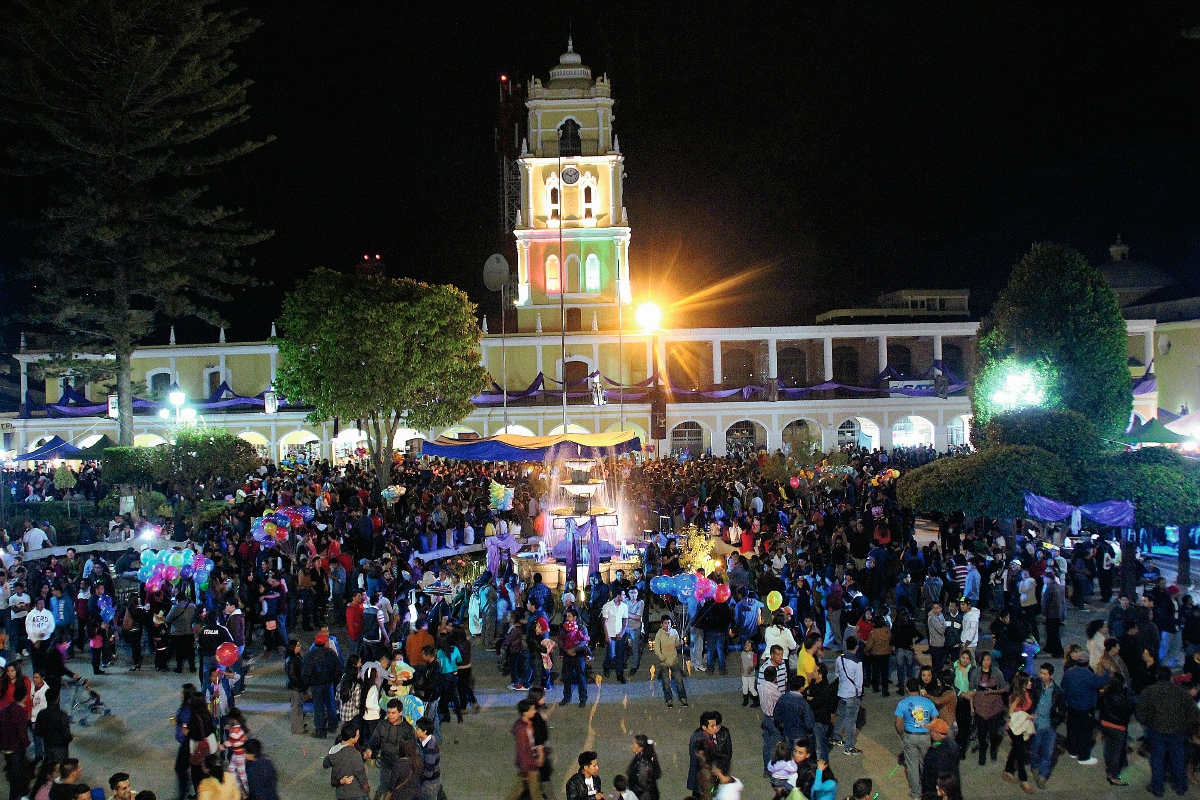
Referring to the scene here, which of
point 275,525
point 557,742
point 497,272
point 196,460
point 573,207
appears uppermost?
point 573,207

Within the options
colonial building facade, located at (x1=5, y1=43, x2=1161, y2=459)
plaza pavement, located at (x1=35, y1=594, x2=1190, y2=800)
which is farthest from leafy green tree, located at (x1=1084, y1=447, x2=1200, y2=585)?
colonial building facade, located at (x1=5, y1=43, x2=1161, y2=459)

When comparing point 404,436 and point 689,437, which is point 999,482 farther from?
point 404,436

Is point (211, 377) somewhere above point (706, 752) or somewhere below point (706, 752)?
above

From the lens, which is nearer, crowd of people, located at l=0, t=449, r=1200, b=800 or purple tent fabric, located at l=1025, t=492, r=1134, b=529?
crowd of people, located at l=0, t=449, r=1200, b=800

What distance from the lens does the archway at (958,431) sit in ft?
119

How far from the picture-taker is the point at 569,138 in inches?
1519

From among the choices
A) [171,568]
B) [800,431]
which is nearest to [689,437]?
[800,431]

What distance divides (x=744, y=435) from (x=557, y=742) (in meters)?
28.1

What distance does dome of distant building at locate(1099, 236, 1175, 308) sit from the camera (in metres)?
45.4

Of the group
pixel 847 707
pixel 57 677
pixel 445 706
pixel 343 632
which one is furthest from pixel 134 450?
pixel 847 707

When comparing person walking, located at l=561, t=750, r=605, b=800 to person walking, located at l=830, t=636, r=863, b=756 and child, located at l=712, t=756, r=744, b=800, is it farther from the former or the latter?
person walking, located at l=830, t=636, r=863, b=756

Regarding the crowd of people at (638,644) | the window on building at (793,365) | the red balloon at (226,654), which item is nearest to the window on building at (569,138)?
the window on building at (793,365)

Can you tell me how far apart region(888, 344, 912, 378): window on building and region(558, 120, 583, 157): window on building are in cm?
1643

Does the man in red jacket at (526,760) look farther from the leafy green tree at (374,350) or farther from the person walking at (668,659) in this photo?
the leafy green tree at (374,350)
